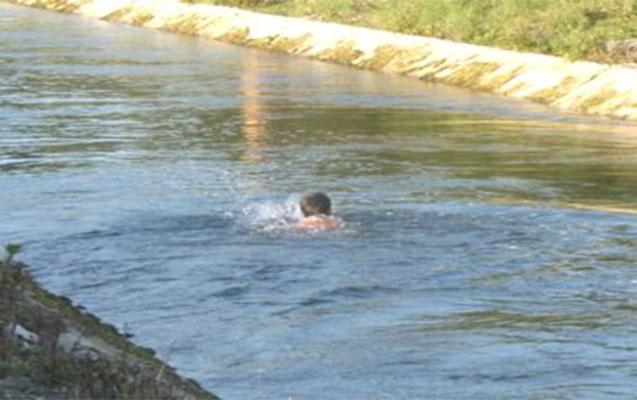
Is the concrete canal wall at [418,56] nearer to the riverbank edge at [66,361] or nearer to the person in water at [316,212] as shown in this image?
the person in water at [316,212]

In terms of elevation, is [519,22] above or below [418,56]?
above

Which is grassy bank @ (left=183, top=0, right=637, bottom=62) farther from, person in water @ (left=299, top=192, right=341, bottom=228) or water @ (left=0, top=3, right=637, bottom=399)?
person in water @ (left=299, top=192, right=341, bottom=228)

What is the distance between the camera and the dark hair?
65.1 ft

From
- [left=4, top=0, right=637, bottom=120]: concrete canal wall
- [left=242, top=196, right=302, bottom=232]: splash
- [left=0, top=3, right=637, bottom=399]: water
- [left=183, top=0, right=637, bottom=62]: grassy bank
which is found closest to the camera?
[left=0, top=3, right=637, bottom=399]: water

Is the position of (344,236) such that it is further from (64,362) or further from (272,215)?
(64,362)

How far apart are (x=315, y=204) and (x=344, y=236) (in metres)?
0.50

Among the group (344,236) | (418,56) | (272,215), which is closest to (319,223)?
(344,236)

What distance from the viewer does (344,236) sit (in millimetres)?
19750

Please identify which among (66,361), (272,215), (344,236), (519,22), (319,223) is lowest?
(272,215)

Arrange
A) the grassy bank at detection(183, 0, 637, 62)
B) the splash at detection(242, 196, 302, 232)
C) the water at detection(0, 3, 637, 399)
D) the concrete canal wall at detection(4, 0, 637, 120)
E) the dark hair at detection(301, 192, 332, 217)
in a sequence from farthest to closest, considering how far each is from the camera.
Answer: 1. the grassy bank at detection(183, 0, 637, 62)
2. the concrete canal wall at detection(4, 0, 637, 120)
3. the splash at detection(242, 196, 302, 232)
4. the dark hair at detection(301, 192, 332, 217)
5. the water at detection(0, 3, 637, 399)

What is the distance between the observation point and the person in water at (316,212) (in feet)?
65.1

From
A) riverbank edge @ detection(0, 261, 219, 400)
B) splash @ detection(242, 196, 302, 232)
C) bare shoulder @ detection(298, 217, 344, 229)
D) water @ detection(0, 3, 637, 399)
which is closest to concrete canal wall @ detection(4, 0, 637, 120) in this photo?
water @ detection(0, 3, 637, 399)

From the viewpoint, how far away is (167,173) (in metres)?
25.0

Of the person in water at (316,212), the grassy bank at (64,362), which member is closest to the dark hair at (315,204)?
the person in water at (316,212)
